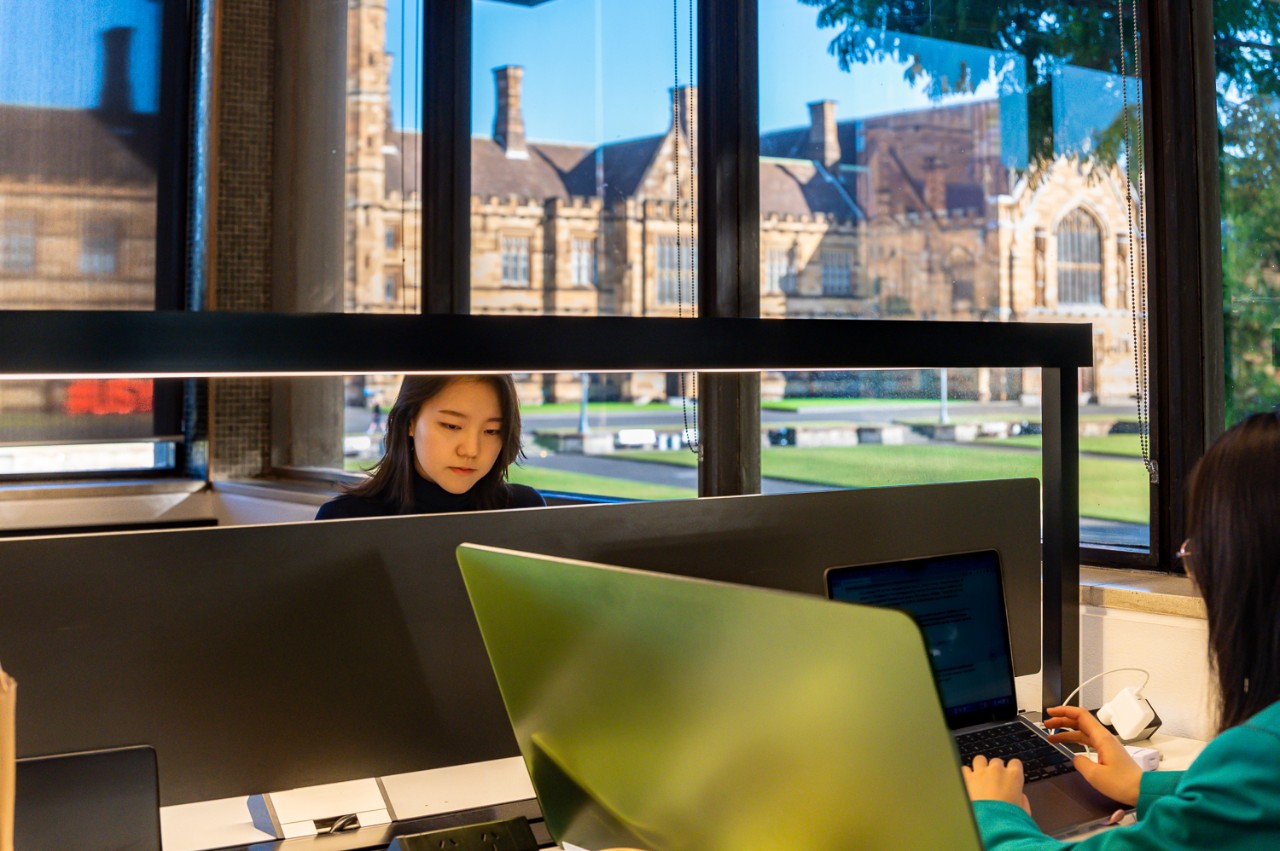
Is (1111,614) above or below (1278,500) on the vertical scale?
below

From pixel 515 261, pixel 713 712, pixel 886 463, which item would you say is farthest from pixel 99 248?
pixel 713 712

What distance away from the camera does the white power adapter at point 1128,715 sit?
1.77 meters

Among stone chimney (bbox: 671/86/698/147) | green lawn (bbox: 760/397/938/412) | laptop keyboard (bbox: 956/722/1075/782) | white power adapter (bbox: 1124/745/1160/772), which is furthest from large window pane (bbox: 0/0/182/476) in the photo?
white power adapter (bbox: 1124/745/1160/772)

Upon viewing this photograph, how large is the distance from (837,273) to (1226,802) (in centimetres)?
242

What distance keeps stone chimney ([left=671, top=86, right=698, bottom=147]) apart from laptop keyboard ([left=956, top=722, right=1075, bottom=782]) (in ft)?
6.93

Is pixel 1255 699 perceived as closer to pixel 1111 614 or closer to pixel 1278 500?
pixel 1278 500

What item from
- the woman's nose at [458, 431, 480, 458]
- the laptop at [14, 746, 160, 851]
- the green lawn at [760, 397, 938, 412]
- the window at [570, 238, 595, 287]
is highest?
the window at [570, 238, 595, 287]

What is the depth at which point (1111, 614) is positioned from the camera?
2.06 metres

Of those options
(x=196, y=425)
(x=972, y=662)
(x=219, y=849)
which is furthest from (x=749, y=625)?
(x=196, y=425)

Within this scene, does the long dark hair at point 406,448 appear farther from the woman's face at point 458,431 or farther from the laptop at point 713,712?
the laptop at point 713,712

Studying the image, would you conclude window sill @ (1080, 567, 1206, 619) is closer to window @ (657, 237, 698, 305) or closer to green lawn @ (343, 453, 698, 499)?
window @ (657, 237, 698, 305)

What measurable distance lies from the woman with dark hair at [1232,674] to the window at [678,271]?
7.36ft

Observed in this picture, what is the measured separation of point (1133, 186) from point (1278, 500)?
155cm

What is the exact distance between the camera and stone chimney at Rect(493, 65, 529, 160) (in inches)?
152
